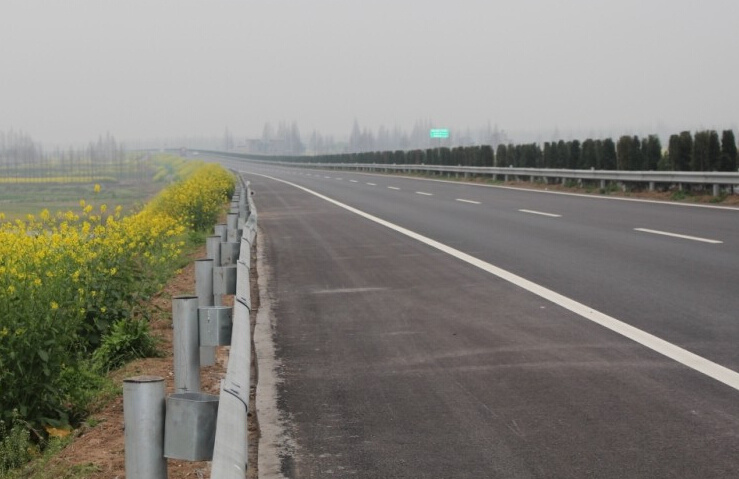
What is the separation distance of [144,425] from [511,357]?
177 inches

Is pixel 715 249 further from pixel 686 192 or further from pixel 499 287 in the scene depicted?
pixel 686 192

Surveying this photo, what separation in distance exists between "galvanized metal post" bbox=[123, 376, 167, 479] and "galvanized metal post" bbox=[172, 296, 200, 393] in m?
1.44

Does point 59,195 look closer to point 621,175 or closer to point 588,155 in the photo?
point 588,155

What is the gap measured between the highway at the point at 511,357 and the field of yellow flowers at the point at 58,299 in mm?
1535

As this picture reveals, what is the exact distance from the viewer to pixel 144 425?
2938 millimetres

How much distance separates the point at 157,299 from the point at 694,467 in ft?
25.8

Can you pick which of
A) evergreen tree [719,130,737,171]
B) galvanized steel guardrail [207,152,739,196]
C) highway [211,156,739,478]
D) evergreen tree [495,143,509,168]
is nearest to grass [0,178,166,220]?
evergreen tree [495,143,509,168]

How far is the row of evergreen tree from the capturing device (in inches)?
1093

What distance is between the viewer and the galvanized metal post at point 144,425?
114 inches

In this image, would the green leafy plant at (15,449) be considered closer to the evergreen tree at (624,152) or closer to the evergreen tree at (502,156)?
the evergreen tree at (624,152)

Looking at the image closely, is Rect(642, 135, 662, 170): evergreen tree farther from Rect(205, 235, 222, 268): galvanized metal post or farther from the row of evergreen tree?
Rect(205, 235, 222, 268): galvanized metal post

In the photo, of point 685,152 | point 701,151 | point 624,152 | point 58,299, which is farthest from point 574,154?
point 58,299

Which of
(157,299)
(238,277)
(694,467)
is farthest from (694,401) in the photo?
(157,299)

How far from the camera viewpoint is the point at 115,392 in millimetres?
6949
